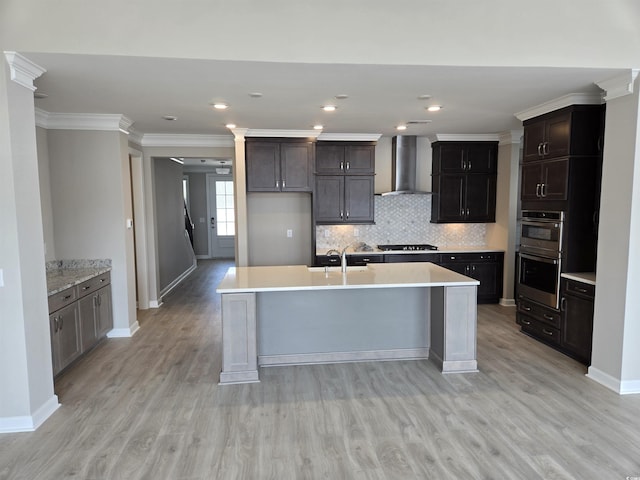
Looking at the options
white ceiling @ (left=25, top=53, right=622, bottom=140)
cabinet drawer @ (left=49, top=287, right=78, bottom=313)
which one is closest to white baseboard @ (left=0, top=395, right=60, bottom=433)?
cabinet drawer @ (left=49, top=287, right=78, bottom=313)

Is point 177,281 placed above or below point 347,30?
below

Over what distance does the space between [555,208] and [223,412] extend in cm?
375

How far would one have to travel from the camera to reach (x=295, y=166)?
19.7 feet

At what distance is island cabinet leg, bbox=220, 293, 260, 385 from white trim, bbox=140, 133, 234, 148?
3259 millimetres

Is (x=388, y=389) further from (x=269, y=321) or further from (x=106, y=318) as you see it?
(x=106, y=318)

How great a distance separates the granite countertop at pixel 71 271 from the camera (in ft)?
13.0

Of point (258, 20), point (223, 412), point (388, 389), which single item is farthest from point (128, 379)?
point (258, 20)

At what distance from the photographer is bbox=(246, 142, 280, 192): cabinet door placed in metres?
5.89

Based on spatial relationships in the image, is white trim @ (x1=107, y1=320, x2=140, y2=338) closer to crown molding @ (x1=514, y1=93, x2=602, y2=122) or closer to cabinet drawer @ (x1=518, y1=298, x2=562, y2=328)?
cabinet drawer @ (x1=518, y1=298, x2=562, y2=328)

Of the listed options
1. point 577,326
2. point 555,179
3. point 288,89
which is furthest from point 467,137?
point 288,89

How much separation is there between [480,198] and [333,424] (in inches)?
183

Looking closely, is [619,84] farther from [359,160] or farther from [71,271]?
[71,271]

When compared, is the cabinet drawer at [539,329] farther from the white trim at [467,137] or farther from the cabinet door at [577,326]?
the white trim at [467,137]

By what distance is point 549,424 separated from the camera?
9.74 feet
